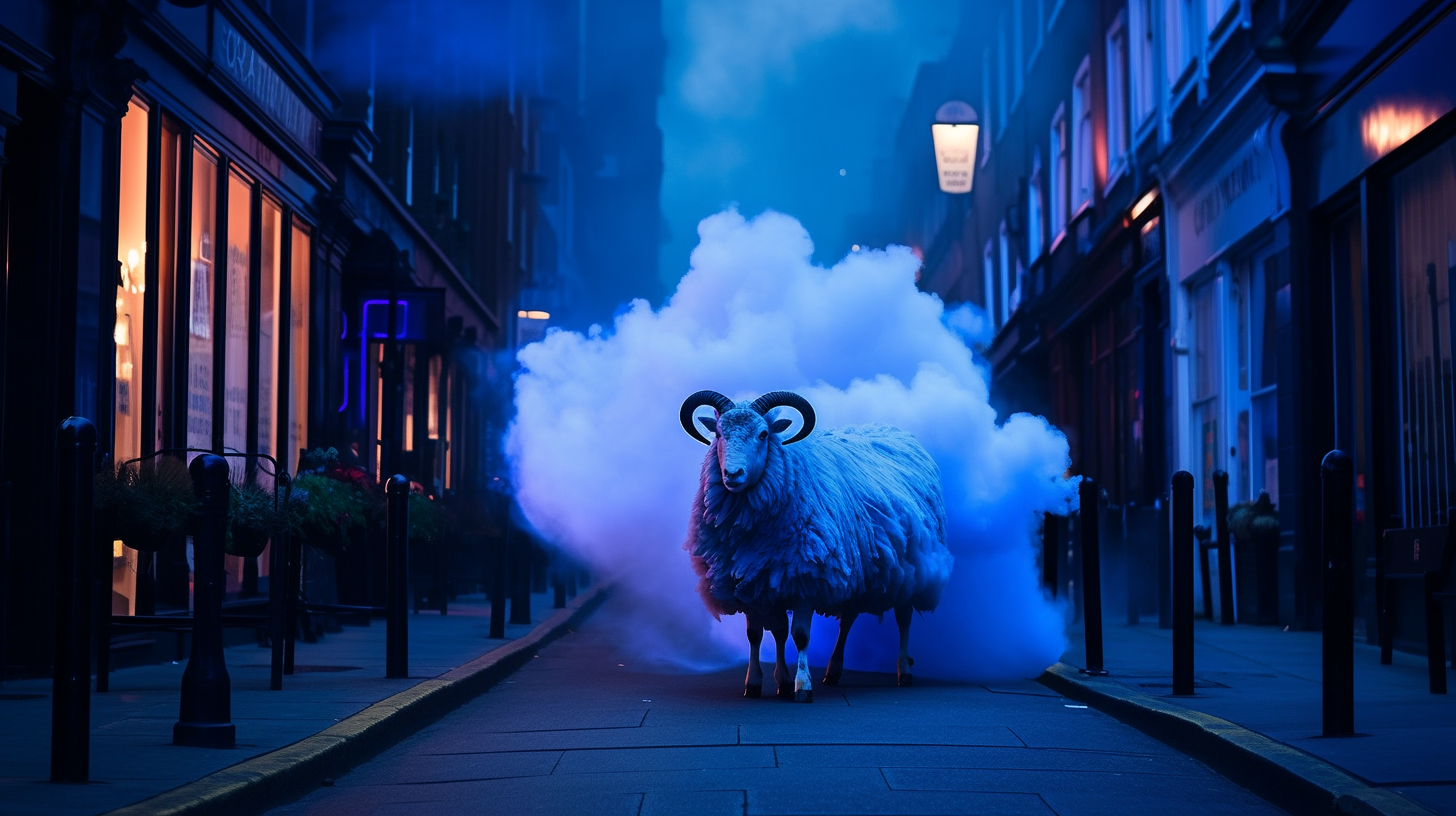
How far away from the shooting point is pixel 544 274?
51969 millimetres

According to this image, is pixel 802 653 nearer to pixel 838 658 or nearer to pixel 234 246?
pixel 838 658

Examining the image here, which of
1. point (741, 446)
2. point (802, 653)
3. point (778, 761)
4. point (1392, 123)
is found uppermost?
point (1392, 123)

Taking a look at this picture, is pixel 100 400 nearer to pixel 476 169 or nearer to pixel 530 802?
pixel 530 802

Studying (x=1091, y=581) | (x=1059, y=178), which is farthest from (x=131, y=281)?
(x=1059, y=178)

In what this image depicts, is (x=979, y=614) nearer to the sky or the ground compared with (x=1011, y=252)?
nearer to the ground

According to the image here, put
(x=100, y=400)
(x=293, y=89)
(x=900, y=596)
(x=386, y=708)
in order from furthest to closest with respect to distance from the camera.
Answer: (x=293, y=89), (x=100, y=400), (x=900, y=596), (x=386, y=708)

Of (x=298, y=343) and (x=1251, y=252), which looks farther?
(x=298, y=343)

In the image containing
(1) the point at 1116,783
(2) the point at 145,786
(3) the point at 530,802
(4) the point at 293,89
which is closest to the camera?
(2) the point at 145,786

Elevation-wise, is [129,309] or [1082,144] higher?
[1082,144]

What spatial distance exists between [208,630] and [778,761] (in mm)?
2483

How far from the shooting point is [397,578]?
1036 centimetres

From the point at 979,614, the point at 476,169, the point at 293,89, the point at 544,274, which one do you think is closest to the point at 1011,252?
the point at 476,169

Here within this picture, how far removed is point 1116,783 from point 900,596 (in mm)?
3859

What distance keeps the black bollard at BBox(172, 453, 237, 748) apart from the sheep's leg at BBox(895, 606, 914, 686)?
4.99m
